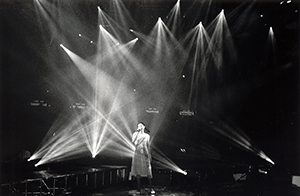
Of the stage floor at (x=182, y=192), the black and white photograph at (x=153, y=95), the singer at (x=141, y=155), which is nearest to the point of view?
the singer at (x=141, y=155)

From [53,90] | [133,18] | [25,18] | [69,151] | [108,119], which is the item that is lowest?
[69,151]

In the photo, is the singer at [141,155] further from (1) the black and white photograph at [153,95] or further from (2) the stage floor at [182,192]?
(2) the stage floor at [182,192]

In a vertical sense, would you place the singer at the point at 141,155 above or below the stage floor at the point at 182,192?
above

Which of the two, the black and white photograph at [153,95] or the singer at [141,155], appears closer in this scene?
the singer at [141,155]

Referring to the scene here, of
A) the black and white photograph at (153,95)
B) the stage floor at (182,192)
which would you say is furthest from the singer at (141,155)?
the stage floor at (182,192)

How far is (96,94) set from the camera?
13.4m

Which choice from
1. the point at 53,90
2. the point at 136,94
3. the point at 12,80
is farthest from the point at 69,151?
the point at 136,94

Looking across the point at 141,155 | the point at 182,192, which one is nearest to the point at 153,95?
the point at 182,192

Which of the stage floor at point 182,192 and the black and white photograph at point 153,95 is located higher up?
the black and white photograph at point 153,95

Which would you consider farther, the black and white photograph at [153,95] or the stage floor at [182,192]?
the black and white photograph at [153,95]

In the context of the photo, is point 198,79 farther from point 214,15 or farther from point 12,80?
point 12,80

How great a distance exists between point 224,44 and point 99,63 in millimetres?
5694

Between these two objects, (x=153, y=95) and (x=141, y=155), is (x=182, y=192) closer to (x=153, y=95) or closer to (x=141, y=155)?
(x=141, y=155)

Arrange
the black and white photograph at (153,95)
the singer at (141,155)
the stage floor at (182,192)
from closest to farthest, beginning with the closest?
1. the singer at (141,155)
2. the stage floor at (182,192)
3. the black and white photograph at (153,95)
